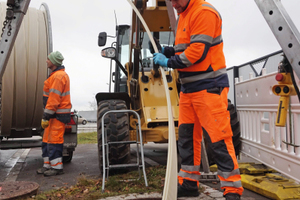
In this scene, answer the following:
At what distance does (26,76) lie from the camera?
579cm

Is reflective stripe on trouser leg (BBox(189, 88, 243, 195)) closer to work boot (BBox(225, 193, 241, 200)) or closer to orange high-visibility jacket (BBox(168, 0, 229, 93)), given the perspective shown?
work boot (BBox(225, 193, 241, 200))

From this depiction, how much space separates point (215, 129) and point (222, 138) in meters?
0.11

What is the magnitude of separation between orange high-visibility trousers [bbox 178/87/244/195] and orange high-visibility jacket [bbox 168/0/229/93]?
11 centimetres

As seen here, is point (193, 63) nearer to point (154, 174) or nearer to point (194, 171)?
point (194, 171)

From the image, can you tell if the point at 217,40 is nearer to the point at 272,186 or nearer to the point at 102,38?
the point at 272,186

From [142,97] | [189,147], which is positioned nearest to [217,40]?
[189,147]

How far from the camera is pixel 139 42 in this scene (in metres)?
5.19

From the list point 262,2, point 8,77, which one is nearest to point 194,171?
point 262,2

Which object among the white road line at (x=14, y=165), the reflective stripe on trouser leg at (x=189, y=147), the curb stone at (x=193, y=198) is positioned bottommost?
the white road line at (x=14, y=165)

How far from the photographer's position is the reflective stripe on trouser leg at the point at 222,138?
9.55ft

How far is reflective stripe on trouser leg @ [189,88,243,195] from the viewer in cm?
291

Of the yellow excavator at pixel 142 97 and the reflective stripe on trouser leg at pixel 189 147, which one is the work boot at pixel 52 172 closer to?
the yellow excavator at pixel 142 97

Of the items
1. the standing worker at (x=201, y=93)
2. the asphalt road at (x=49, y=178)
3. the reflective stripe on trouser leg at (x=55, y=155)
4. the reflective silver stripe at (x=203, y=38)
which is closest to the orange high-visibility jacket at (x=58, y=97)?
the reflective stripe on trouser leg at (x=55, y=155)

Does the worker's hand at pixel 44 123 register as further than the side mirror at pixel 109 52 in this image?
No
